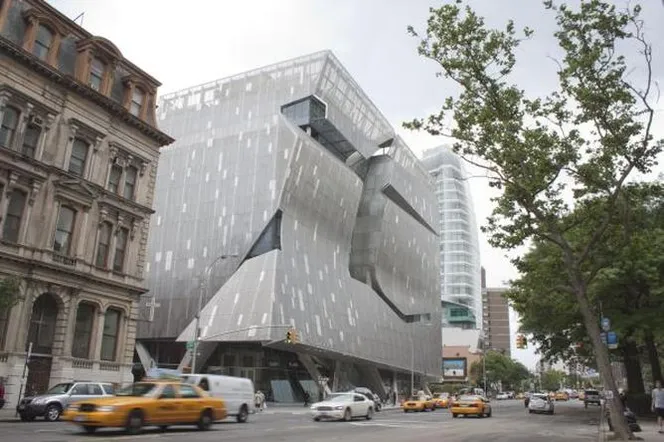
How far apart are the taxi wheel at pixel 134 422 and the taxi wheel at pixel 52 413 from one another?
28.4ft

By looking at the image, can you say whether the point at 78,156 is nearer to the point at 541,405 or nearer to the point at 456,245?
the point at 541,405

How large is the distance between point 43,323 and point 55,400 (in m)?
10.5

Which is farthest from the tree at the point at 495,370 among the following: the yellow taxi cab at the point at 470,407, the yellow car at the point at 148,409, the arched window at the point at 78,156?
the yellow car at the point at 148,409

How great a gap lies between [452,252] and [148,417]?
583 ft

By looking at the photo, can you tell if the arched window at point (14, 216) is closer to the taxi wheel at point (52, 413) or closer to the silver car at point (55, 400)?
the silver car at point (55, 400)

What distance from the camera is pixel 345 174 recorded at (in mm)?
72250

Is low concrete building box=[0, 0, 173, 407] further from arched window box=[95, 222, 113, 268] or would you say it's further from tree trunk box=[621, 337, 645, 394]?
tree trunk box=[621, 337, 645, 394]

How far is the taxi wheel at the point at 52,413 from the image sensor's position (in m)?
23.3

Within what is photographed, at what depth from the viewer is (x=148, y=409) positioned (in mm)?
17297

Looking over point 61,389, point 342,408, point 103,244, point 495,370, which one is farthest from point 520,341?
point 495,370

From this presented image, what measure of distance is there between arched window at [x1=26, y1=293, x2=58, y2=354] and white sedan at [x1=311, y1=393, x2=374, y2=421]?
15656mm

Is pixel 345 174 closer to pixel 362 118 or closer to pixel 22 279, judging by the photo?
pixel 362 118

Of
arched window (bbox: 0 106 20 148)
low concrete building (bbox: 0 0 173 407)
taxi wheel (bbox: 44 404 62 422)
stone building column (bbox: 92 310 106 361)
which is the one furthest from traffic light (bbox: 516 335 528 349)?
arched window (bbox: 0 106 20 148)

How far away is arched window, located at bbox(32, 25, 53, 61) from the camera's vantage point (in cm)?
3353
